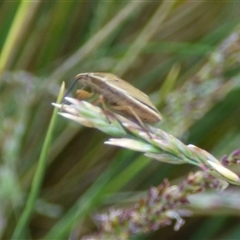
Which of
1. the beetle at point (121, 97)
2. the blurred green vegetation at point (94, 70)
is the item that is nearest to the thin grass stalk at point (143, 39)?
the blurred green vegetation at point (94, 70)

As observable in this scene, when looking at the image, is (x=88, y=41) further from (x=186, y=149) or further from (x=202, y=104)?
(x=186, y=149)

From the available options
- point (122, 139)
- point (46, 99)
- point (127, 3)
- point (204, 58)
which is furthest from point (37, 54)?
point (122, 139)

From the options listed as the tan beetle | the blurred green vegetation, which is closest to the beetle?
the tan beetle

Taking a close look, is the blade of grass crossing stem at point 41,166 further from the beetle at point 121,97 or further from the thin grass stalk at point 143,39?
the thin grass stalk at point 143,39

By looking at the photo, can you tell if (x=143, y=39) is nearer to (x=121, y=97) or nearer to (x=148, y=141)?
(x=121, y=97)

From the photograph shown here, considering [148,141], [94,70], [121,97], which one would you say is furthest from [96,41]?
[148,141]

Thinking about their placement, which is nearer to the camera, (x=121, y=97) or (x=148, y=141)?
(x=148, y=141)

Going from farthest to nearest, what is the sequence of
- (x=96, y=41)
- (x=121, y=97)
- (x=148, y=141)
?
(x=96, y=41)
(x=121, y=97)
(x=148, y=141)
